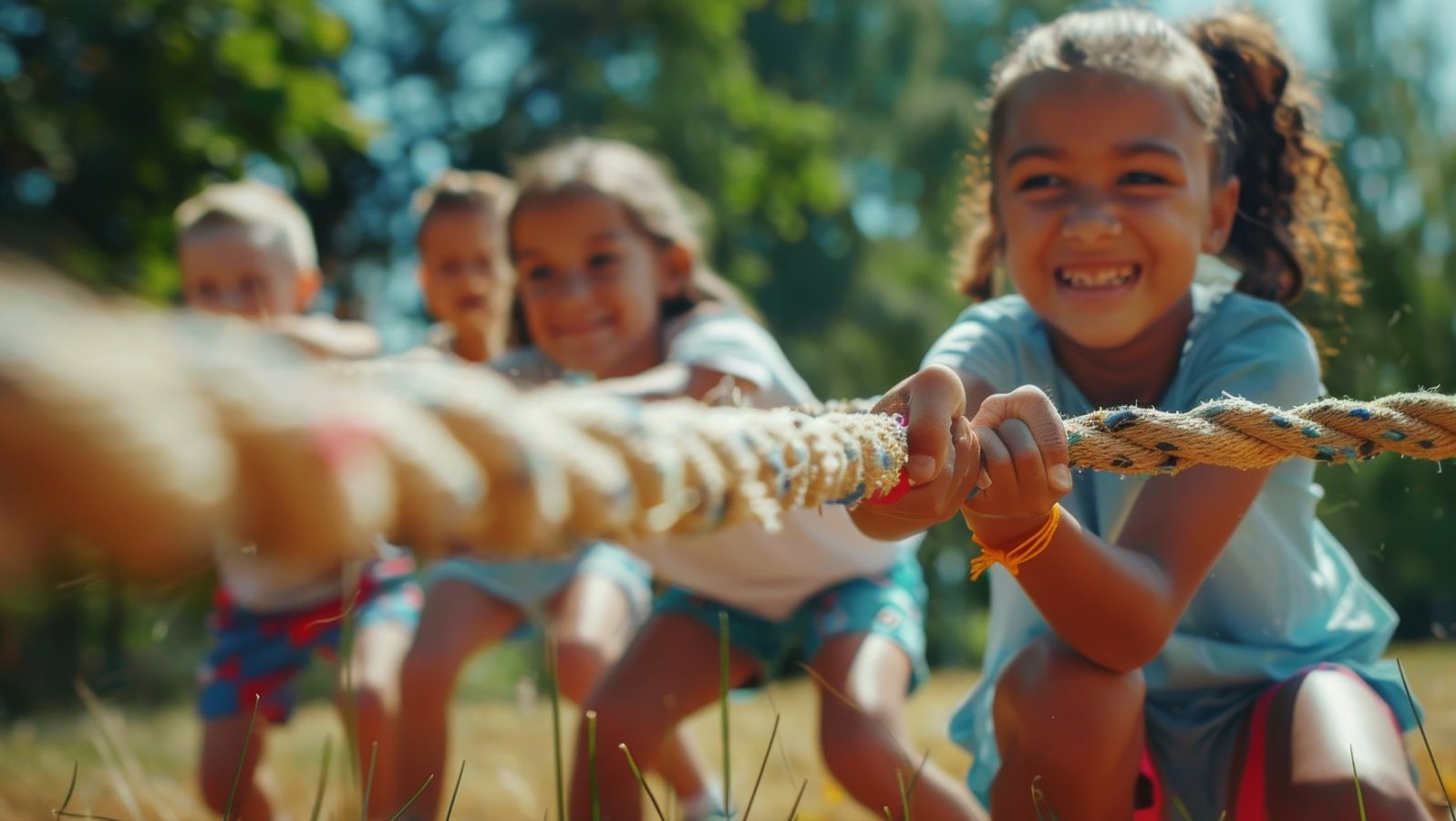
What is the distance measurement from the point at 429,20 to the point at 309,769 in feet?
31.4

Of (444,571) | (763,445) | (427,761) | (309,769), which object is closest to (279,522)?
(763,445)

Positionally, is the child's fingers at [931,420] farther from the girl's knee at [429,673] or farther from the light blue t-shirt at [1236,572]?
the girl's knee at [429,673]

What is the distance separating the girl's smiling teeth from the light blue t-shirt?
0.44 ft

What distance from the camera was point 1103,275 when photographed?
6.56 feet

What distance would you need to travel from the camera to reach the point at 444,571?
343 cm

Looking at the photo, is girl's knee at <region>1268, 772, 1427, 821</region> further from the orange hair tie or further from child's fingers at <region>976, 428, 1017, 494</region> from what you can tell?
child's fingers at <region>976, 428, 1017, 494</region>

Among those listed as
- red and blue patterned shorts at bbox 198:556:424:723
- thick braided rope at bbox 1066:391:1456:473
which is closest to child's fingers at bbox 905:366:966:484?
thick braided rope at bbox 1066:391:1456:473

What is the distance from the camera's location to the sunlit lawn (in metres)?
3.07

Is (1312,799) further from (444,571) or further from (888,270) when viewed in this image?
(888,270)

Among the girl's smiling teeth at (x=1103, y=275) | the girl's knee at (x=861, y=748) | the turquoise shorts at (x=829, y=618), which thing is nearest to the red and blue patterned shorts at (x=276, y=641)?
the turquoise shorts at (x=829, y=618)

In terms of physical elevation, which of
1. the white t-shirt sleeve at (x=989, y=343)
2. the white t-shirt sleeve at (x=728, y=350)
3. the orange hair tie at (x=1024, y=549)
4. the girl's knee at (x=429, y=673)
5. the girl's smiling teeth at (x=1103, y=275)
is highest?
the girl's smiling teeth at (x=1103, y=275)

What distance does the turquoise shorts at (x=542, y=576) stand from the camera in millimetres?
3312

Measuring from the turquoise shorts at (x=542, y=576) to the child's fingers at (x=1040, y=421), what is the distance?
6.51 feet

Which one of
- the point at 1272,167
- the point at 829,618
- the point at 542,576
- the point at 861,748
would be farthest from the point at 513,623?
the point at 1272,167
